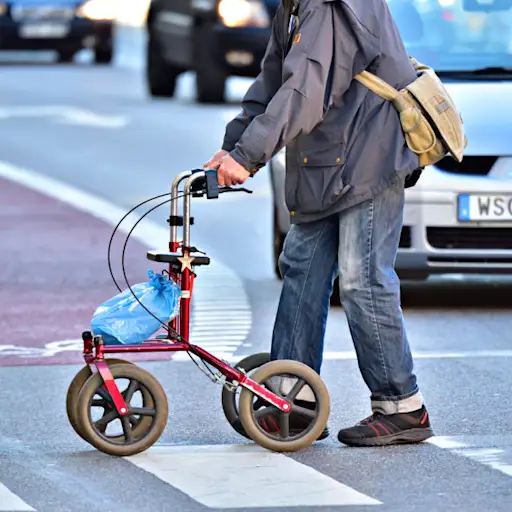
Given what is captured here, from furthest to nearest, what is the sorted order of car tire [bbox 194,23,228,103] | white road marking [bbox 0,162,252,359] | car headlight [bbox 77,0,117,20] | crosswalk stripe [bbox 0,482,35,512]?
car headlight [bbox 77,0,117,20] → car tire [bbox 194,23,228,103] → white road marking [bbox 0,162,252,359] → crosswalk stripe [bbox 0,482,35,512]

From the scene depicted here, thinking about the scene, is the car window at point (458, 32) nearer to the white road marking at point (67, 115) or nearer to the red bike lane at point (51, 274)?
the red bike lane at point (51, 274)

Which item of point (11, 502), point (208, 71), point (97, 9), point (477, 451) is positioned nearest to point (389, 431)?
point (477, 451)

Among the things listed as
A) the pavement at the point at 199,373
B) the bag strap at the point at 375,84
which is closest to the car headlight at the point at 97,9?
the pavement at the point at 199,373

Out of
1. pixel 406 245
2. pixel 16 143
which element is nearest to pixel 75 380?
pixel 406 245

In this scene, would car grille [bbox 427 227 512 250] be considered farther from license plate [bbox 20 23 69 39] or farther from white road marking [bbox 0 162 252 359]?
license plate [bbox 20 23 69 39]

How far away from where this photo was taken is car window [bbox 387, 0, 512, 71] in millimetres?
10500

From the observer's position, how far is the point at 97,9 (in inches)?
1121

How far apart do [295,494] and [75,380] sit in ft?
3.03

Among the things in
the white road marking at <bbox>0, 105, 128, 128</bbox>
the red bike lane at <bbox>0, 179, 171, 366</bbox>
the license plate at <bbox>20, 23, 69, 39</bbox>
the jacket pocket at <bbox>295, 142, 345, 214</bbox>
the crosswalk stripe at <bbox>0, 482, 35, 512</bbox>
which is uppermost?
the jacket pocket at <bbox>295, 142, 345, 214</bbox>

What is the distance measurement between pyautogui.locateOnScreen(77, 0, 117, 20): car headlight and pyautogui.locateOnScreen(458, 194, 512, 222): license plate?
19.3 m

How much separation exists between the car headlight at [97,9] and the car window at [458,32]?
1797 centimetres

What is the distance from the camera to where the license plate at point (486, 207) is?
375 inches

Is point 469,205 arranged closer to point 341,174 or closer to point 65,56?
point 341,174

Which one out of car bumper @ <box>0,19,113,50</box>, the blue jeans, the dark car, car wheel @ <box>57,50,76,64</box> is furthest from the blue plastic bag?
car wheel @ <box>57,50,76,64</box>
